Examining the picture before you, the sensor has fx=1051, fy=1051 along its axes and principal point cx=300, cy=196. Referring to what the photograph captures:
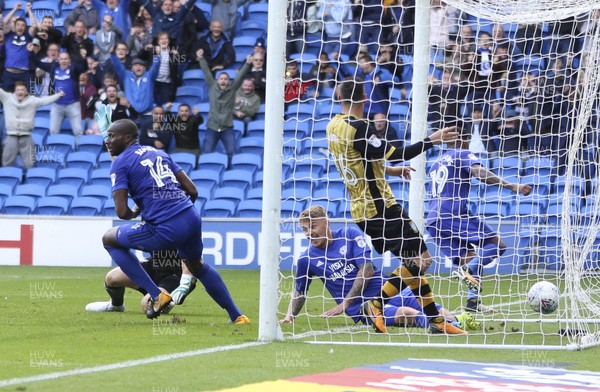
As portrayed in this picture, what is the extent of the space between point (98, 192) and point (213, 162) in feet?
7.19

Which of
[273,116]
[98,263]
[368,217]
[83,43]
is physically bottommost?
[98,263]

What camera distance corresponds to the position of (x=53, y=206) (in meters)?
19.3

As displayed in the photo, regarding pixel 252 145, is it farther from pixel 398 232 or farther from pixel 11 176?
pixel 398 232

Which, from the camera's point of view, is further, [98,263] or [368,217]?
[98,263]

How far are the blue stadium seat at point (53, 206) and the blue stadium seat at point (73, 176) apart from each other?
58 centimetres

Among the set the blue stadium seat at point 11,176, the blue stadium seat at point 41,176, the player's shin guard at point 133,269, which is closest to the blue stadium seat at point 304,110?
the blue stadium seat at point 41,176

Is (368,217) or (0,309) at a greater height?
(368,217)

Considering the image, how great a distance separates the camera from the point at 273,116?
8422mm

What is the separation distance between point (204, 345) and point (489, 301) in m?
5.49

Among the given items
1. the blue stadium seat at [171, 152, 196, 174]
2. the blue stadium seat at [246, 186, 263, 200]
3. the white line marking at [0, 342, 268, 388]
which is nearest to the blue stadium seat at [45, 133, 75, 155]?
the blue stadium seat at [171, 152, 196, 174]

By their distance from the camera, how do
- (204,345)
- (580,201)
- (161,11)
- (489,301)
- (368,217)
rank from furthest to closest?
(161,11), (489,301), (580,201), (368,217), (204,345)

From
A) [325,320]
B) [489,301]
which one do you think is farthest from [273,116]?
[489,301]

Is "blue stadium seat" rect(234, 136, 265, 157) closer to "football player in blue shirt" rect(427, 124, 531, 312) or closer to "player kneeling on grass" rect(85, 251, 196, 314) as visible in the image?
"football player in blue shirt" rect(427, 124, 531, 312)

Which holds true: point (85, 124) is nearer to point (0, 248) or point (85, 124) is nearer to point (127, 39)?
point (127, 39)
